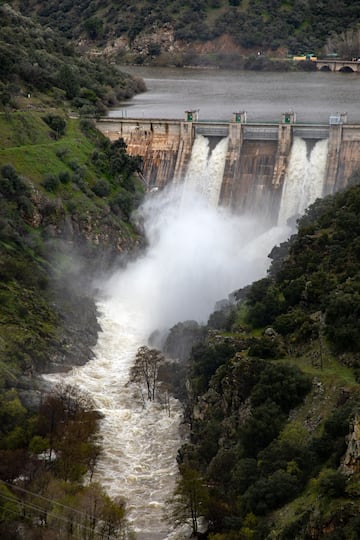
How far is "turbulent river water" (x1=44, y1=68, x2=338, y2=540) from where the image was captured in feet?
149

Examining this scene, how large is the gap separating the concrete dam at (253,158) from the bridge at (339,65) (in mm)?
68399

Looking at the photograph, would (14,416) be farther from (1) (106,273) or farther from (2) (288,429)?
(1) (106,273)

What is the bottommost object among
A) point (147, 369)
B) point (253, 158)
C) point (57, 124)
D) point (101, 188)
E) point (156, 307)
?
point (147, 369)

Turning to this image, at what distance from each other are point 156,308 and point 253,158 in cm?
1722

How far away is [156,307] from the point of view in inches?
2633

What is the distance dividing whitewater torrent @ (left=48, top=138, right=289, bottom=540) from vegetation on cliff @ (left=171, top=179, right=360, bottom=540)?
5.39 feet

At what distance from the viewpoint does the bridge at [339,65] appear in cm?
14312

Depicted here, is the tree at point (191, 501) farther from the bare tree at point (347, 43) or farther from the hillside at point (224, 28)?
the hillside at point (224, 28)

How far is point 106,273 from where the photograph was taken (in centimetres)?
7150

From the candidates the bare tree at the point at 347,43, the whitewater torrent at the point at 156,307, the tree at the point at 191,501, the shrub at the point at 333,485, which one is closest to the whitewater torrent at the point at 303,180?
the whitewater torrent at the point at 156,307

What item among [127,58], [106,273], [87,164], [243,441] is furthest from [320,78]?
[243,441]

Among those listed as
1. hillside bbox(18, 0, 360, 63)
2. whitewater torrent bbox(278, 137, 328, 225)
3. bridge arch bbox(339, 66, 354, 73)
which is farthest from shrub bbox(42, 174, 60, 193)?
hillside bbox(18, 0, 360, 63)

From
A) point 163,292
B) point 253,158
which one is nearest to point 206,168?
point 253,158

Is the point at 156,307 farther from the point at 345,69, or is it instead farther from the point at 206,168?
the point at 345,69
